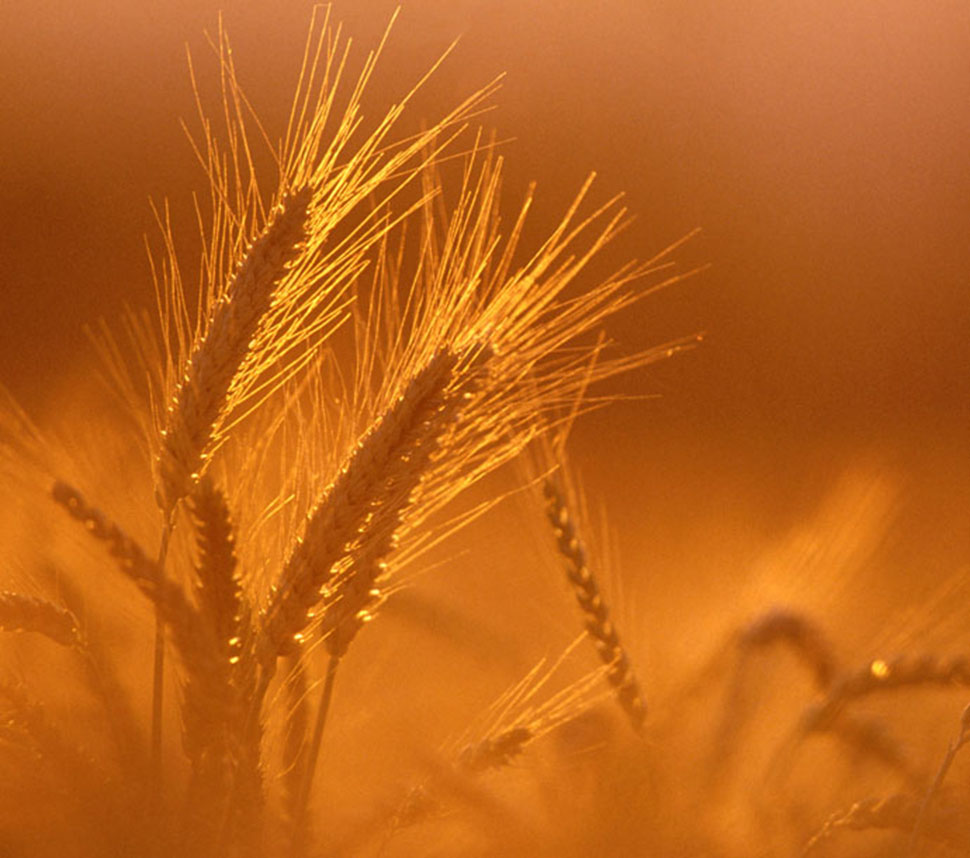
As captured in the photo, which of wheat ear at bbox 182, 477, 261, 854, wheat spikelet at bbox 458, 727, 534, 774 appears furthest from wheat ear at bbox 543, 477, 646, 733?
wheat ear at bbox 182, 477, 261, 854

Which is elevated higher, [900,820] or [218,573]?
[218,573]

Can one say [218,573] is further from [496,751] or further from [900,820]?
[900,820]

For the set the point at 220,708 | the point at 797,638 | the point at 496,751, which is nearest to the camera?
the point at 220,708

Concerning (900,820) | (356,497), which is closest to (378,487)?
(356,497)

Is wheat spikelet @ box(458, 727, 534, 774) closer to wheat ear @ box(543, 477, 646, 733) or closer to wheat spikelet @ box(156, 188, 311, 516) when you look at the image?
wheat ear @ box(543, 477, 646, 733)

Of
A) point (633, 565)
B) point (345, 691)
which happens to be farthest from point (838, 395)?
point (345, 691)

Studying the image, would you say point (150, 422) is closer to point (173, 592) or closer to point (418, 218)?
point (173, 592)
